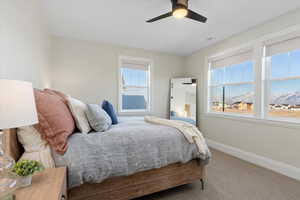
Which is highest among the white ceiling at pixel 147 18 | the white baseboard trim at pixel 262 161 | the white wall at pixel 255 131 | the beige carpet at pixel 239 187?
the white ceiling at pixel 147 18

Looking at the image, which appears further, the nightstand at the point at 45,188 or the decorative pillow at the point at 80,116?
the decorative pillow at the point at 80,116

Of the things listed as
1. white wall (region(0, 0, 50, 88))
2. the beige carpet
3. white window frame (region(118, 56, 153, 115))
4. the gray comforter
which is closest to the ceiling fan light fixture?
the gray comforter

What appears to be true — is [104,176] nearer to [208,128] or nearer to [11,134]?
[11,134]

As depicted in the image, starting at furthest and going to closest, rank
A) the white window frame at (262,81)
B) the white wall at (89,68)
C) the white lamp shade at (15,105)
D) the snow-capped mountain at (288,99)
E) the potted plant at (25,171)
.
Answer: the white wall at (89,68) → the white window frame at (262,81) → the snow-capped mountain at (288,99) → the potted plant at (25,171) → the white lamp shade at (15,105)

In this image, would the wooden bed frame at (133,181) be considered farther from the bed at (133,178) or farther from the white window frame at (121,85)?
the white window frame at (121,85)

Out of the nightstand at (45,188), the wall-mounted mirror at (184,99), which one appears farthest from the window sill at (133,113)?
the nightstand at (45,188)

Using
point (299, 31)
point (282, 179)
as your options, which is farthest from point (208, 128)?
point (299, 31)

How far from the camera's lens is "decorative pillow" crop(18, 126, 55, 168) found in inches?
47.8

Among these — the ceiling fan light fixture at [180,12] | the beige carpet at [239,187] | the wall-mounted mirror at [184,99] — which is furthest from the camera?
the wall-mounted mirror at [184,99]

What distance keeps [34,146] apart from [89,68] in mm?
2649

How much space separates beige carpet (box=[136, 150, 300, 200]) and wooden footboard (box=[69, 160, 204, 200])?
0.18 m

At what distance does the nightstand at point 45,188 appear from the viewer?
2.54 feet

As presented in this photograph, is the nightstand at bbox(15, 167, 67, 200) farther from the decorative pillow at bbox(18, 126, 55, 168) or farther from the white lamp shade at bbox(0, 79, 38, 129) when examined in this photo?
the white lamp shade at bbox(0, 79, 38, 129)

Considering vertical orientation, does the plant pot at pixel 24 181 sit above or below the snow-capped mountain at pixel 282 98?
below
